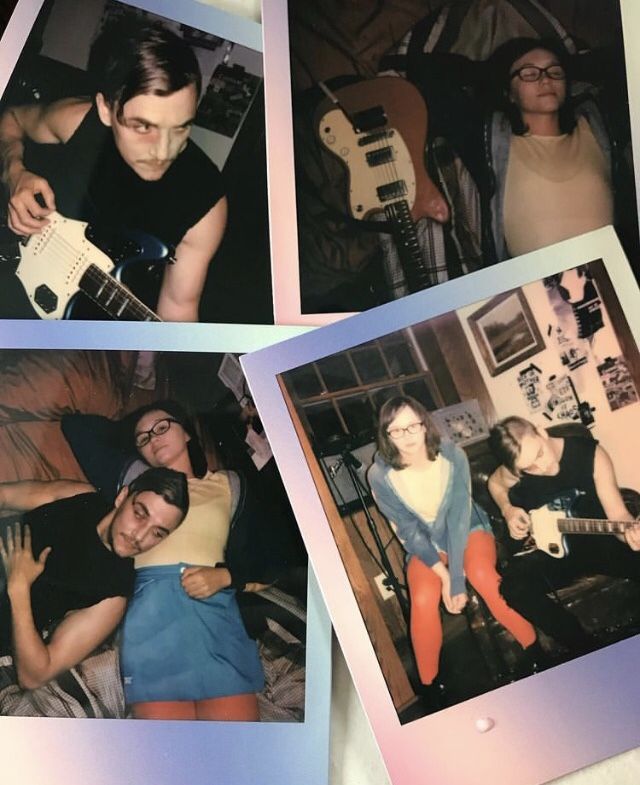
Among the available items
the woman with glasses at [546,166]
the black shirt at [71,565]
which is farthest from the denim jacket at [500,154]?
the black shirt at [71,565]

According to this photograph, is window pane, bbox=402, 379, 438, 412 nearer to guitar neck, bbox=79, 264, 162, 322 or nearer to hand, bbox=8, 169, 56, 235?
guitar neck, bbox=79, 264, 162, 322

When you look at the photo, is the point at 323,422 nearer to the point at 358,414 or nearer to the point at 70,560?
the point at 358,414

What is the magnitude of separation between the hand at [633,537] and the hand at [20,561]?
0.37 meters

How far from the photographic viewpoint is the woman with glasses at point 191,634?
513 mm

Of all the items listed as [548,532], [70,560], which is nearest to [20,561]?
[70,560]

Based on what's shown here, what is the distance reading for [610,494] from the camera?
53 cm

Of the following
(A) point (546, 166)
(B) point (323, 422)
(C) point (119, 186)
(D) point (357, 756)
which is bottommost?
(D) point (357, 756)

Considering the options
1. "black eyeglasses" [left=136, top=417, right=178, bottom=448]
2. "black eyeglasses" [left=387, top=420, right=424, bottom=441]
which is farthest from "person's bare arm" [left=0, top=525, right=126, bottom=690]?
"black eyeglasses" [left=387, top=420, right=424, bottom=441]

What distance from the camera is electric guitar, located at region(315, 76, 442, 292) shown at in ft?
1.87

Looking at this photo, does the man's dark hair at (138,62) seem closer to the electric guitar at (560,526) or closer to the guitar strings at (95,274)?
the guitar strings at (95,274)

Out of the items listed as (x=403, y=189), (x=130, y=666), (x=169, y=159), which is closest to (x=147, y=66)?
(x=169, y=159)

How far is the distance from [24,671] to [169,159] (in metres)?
0.36

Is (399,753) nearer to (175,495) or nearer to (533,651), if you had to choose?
(533,651)

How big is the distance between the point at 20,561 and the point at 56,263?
0.68 ft
